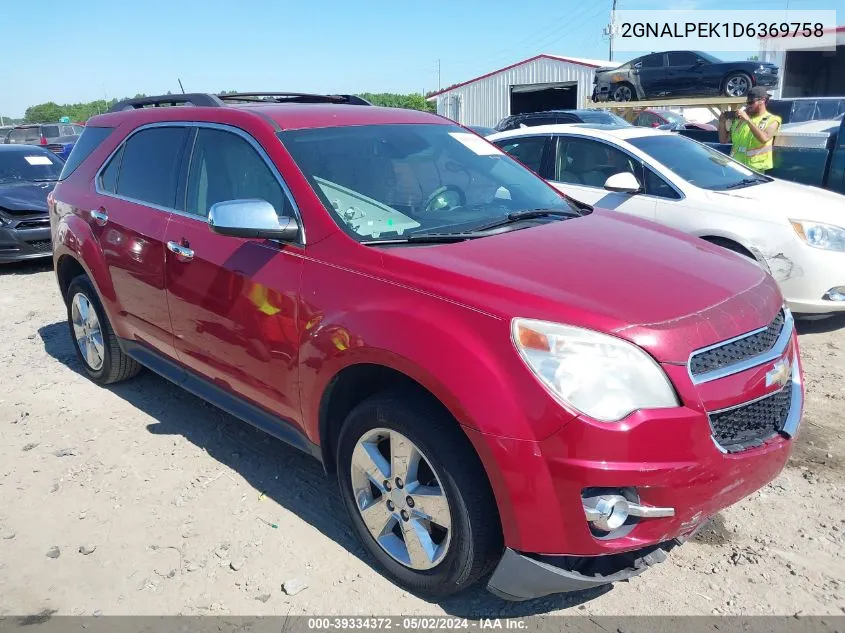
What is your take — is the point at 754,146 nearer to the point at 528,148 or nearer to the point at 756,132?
the point at 756,132

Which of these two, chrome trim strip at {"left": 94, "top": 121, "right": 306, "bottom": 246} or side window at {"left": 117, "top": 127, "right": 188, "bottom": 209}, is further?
side window at {"left": 117, "top": 127, "right": 188, "bottom": 209}

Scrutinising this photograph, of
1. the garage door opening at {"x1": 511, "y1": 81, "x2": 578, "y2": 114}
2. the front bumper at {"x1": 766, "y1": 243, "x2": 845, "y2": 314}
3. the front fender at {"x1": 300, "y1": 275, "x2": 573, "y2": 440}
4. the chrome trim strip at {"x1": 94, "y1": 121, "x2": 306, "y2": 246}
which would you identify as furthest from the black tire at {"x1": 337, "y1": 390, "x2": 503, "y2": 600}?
the garage door opening at {"x1": 511, "y1": 81, "x2": 578, "y2": 114}

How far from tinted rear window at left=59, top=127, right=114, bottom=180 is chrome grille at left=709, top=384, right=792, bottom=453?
4.01 m

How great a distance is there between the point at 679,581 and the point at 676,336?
114 cm

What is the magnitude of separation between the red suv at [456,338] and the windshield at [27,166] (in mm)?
7365

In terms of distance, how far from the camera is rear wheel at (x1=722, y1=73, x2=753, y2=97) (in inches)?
598

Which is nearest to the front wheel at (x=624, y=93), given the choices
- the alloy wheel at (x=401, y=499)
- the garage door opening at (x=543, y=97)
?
the alloy wheel at (x=401, y=499)

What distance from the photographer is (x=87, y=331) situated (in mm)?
4805

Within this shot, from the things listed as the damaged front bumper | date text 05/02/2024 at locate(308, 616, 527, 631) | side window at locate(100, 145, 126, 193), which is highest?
side window at locate(100, 145, 126, 193)

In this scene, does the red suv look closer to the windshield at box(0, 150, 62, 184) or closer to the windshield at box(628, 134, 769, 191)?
the windshield at box(628, 134, 769, 191)

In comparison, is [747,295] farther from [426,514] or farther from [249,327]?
[249,327]

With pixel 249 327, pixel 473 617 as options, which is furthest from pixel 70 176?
pixel 473 617

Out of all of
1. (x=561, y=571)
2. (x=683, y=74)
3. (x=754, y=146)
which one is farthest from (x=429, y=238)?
(x=683, y=74)

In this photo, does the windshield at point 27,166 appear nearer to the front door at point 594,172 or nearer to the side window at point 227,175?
the front door at point 594,172
